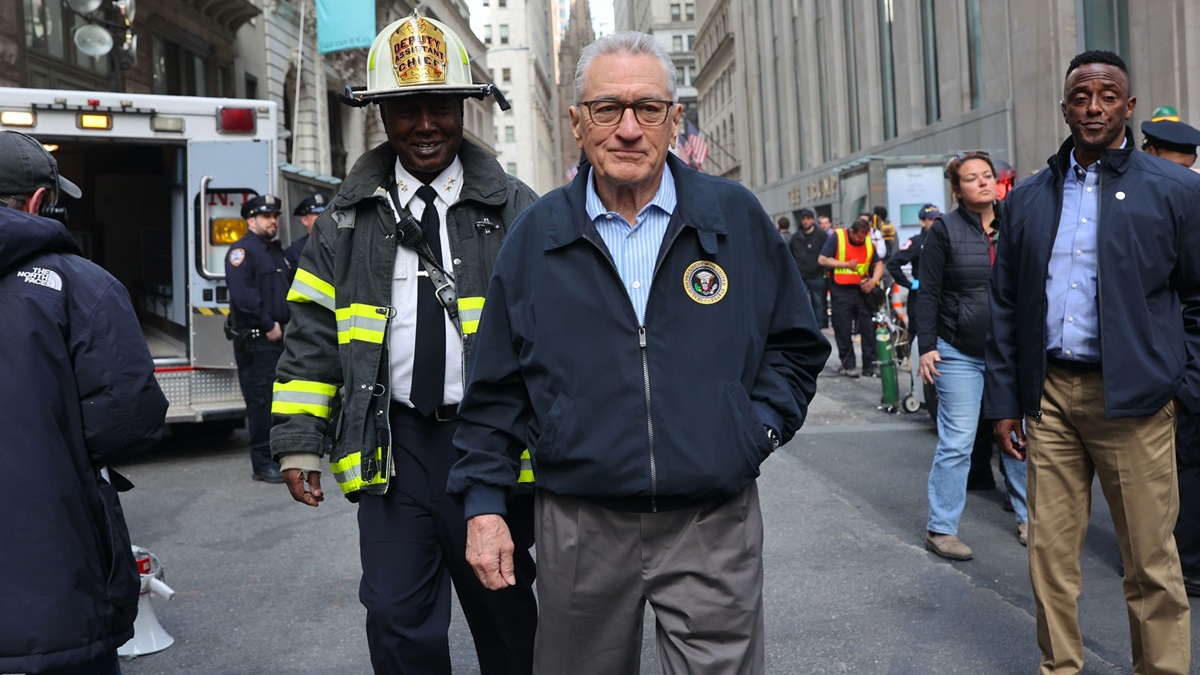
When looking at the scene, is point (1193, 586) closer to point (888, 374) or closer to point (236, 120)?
point (888, 374)

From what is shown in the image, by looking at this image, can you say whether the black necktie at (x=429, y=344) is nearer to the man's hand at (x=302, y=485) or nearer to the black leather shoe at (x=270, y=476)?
the man's hand at (x=302, y=485)

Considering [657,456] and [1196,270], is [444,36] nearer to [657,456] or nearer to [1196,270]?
[657,456]

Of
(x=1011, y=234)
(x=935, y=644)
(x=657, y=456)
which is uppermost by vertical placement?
(x=1011, y=234)

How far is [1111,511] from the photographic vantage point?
4.18 m

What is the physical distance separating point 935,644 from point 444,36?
10.3 feet

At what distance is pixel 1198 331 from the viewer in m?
4.11

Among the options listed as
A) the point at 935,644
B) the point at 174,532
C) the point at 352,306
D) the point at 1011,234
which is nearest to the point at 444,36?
the point at 352,306

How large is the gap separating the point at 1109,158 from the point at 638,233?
2.01 m

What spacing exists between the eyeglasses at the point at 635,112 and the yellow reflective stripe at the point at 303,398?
1.26 m

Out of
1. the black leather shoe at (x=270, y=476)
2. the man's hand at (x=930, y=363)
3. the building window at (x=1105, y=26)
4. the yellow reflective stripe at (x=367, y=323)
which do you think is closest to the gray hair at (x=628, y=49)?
the yellow reflective stripe at (x=367, y=323)

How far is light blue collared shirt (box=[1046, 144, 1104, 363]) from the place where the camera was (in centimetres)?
410

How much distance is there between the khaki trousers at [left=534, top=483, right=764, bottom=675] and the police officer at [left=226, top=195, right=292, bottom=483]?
676cm

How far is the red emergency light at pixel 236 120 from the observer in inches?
399

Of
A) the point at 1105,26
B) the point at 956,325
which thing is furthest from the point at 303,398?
the point at 1105,26
